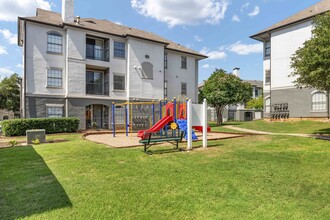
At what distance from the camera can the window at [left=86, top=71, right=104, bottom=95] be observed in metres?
23.9

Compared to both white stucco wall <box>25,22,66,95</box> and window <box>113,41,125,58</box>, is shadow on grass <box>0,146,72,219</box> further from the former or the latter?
window <box>113,41,125,58</box>

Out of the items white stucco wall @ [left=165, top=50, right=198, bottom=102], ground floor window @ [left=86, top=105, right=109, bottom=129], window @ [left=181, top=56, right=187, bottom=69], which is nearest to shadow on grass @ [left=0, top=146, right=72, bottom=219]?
ground floor window @ [left=86, top=105, right=109, bottom=129]

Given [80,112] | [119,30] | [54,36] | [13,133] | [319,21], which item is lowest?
[13,133]

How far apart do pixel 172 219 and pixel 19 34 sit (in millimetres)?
29095

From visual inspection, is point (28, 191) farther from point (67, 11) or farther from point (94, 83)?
point (67, 11)

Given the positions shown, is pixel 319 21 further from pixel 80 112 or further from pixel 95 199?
pixel 80 112

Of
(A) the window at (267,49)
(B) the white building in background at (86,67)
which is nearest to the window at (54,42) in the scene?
(B) the white building in background at (86,67)

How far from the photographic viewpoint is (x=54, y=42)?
859 inches

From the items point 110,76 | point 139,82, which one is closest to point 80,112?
point 110,76

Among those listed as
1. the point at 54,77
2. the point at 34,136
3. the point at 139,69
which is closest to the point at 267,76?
the point at 139,69

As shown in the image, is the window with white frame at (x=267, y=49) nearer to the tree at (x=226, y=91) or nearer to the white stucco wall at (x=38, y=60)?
the tree at (x=226, y=91)

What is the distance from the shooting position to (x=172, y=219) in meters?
A: 3.66

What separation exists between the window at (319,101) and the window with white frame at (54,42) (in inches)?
1034

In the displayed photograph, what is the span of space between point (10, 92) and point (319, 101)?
49.5 m
